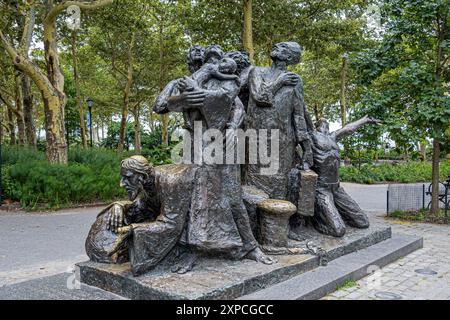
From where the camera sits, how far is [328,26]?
17.3m

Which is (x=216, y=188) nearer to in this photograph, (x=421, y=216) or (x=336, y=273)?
(x=336, y=273)

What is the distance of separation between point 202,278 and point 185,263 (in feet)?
0.96

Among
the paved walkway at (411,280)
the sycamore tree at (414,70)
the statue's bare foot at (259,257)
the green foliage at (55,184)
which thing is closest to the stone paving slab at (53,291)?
the statue's bare foot at (259,257)

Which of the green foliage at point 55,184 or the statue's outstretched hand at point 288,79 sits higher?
the statue's outstretched hand at point 288,79

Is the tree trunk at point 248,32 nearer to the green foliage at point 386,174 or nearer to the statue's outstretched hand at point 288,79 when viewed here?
the green foliage at point 386,174

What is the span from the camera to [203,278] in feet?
13.5

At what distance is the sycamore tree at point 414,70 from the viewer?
9172mm

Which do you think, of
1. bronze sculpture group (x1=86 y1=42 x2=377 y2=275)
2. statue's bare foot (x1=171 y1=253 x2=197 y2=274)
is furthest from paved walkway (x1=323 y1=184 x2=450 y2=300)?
statue's bare foot (x1=171 y1=253 x2=197 y2=274)

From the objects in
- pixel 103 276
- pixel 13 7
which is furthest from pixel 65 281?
pixel 13 7

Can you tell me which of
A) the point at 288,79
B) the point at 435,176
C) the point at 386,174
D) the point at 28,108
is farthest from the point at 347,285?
the point at 28,108

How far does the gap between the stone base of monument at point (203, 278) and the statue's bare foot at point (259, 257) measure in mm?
58

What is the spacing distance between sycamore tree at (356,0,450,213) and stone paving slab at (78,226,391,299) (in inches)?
218
